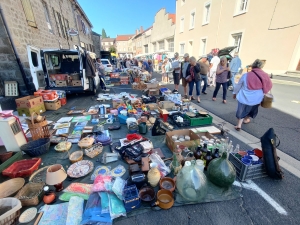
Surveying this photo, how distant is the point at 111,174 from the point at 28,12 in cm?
841

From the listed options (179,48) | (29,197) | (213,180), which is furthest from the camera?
(179,48)

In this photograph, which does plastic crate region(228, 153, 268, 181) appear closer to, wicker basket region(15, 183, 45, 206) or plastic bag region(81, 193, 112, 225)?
plastic bag region(81, 193, 112, 225)

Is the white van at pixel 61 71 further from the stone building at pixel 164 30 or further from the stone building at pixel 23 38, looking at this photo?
the stone building at pixel 164 30

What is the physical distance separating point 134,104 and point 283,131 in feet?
14.3

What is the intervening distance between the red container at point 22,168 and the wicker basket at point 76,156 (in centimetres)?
52

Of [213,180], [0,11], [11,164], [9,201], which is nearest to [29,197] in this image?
[9,201]

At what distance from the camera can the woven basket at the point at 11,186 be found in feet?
6.35

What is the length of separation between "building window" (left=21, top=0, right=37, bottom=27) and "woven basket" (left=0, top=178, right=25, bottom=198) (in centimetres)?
728

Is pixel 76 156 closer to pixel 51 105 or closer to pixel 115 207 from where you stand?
pixel 115 207

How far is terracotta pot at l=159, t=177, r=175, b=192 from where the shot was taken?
1.99 meters

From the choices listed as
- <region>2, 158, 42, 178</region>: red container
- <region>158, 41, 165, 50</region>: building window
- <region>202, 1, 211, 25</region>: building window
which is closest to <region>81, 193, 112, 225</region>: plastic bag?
<region>2, 158, 42, 178</region>: red container

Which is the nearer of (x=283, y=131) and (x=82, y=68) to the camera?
(x=283, y=131)

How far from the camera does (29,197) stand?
1831mm

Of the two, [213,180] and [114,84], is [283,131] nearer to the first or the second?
[213,180]
